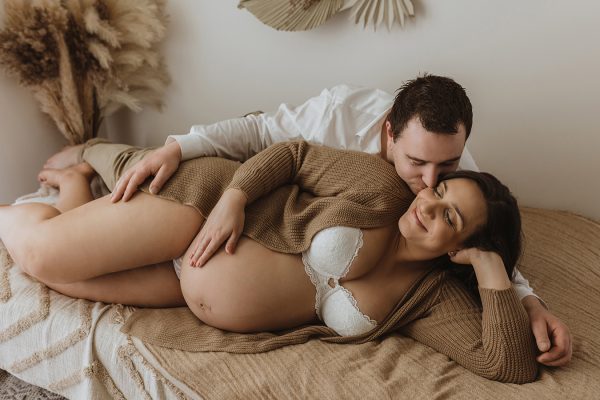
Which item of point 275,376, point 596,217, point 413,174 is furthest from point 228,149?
point 596,217

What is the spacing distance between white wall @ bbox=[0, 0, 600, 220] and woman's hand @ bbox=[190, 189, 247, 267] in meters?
0.88

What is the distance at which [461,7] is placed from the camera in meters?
1.73

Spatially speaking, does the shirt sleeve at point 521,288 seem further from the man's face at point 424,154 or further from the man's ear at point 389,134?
the man's ear at point 389,134

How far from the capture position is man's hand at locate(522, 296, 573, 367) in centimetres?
118

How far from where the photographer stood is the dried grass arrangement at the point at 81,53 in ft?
5.81

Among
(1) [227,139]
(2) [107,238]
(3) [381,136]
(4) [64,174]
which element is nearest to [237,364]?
(2) [107,238]

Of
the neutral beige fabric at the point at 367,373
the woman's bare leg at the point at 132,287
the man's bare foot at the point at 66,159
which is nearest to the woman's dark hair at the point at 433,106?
the neutral beige fabric at the point at 367,373

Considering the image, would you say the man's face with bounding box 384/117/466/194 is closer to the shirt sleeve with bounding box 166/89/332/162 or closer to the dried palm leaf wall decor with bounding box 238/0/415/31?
the shirt sleeve with bounding box 166/89/332/162

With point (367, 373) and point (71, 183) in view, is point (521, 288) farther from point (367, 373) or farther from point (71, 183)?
point (71, 183)

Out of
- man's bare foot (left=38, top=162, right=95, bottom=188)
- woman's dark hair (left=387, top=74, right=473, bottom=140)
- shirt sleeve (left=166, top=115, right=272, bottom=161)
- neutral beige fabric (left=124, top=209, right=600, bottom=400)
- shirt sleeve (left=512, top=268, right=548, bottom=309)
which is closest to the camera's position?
neutral beige fabric (left=124, top=209, right=600, bottom=400)

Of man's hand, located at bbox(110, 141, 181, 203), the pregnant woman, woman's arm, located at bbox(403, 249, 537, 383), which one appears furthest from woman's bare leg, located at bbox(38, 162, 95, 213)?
woman's arm, located at bbox(403, 249, 537, 383)

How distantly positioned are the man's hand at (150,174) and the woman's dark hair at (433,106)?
61 centimetres

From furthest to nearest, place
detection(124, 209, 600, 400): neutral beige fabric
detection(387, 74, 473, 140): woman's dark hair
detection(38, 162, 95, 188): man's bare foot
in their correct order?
1. detection(38, 162, 95, 188): man's bare foot
2. detection(387, 74, 473, 140): woman's dark hair
3. detection(124, 209, 600, 400): neutral beige fabric

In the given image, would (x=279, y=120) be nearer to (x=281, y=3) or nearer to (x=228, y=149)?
(x=228, y=149)
